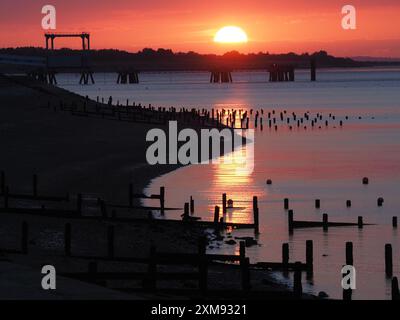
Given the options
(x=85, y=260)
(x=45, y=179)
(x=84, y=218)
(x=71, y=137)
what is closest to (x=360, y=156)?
(x=71, y=137)

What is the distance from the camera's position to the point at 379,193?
5138 centimetres

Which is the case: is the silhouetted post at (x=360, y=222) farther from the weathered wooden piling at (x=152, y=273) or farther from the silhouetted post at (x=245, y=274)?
the weathered wooden piling at (x=152, y=273)

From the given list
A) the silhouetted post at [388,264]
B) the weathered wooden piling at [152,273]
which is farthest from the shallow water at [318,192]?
the weathered wooden piling at [152,273]

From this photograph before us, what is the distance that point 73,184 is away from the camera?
1852 inches

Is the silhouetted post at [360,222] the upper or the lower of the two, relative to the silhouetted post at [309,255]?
lower

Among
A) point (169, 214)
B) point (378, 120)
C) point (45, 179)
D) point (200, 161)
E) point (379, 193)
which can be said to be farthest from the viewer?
point (378, 120)

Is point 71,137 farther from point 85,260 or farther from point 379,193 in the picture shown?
point 85,260

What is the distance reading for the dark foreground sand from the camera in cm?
2294

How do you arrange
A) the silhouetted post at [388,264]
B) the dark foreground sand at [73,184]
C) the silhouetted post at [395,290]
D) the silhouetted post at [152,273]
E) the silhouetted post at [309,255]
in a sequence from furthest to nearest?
the silhouetted post at [388,264] → the silhouetted post at [309,255] → the silhouetted post at [395,290] → the dark foreground sand at [73,184] → the silhouetted post at [152,273]

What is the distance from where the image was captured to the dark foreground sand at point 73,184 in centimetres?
2294

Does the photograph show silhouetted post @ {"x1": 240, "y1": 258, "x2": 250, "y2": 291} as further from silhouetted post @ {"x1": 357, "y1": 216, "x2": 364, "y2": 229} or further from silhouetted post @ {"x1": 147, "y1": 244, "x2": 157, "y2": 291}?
silhouetted post @ {"x1": 357, "y1": 216, "x2": 364, "y2": 229}

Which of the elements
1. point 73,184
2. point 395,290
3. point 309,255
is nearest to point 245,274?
point 395,290

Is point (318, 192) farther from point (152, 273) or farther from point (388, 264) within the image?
point (152, 273)

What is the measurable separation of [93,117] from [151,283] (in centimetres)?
5923
